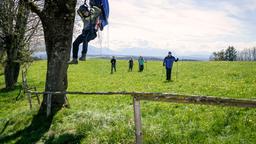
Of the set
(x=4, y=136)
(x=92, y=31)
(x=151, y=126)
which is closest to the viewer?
(x=151, y=126)

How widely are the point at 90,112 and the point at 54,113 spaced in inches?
68.8

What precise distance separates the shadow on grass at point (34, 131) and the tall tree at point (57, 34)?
1027mm

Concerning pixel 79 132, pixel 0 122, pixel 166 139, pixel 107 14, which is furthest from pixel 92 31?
pixel 0 122

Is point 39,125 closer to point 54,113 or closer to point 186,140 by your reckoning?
point 54,113

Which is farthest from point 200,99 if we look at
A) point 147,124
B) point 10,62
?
point 10,62

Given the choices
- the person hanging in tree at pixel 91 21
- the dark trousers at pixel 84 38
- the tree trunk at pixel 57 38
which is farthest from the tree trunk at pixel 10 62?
the dark trousers at pixel 84 38

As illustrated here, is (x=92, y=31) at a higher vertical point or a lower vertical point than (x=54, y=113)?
higher

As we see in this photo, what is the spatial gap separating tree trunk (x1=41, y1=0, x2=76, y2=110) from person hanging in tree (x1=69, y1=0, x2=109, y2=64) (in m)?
2.11

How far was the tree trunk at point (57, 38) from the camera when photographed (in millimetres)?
16141


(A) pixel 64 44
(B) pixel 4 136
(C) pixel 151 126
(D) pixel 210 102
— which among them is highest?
(A) pixel 64 44

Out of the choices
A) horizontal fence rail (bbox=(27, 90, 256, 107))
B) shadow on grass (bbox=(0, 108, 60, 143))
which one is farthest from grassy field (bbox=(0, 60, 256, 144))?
horizontal fence rail (bbox=(27, 90, 256, 107))

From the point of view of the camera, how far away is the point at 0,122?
1827 centimetres

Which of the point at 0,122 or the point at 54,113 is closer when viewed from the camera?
the point at 54,113

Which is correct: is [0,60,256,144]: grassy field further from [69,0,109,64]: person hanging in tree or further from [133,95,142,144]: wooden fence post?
[69,0,109,64]: person hanging in tree
